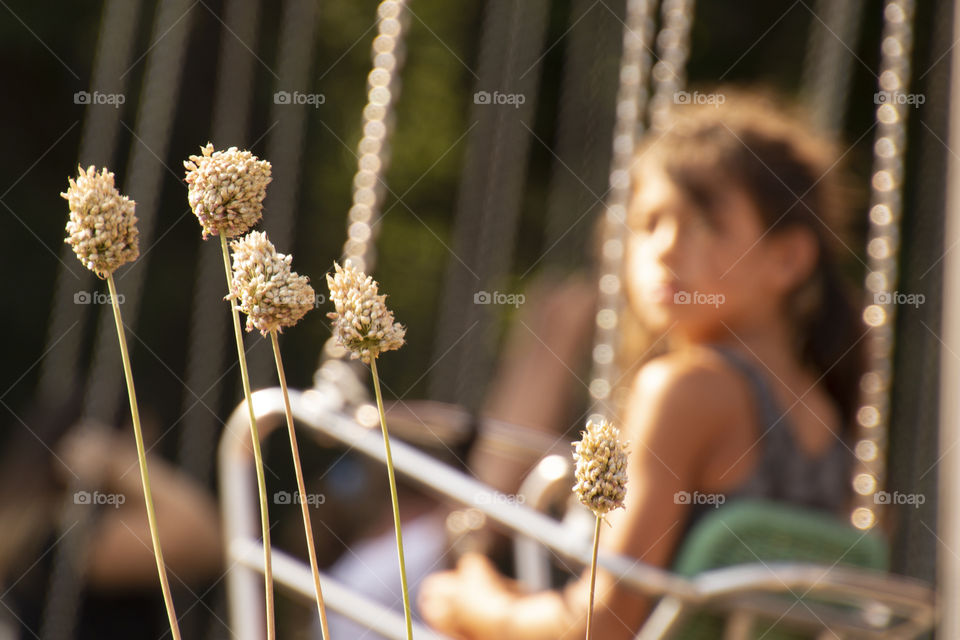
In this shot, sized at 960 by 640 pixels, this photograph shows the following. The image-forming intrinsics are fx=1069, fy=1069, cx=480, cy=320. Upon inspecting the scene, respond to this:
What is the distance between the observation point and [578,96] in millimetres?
3895

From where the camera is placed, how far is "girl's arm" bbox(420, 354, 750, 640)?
3.06 ft

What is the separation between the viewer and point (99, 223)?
0.69 ft

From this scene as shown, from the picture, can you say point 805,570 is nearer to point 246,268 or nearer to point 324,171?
point 246,268

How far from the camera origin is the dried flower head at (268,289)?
0.68 feet

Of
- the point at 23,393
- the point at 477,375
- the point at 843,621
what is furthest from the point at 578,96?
the point at 843,621

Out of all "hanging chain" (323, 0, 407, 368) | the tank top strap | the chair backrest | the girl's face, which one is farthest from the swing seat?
"hanging chain" (323, 0, 407, 368)

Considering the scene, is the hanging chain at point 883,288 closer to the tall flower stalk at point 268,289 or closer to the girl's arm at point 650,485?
the girl's arm at point 650,485

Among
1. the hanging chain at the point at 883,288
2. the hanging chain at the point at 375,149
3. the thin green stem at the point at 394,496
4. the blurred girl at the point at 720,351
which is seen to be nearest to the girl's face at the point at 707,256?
the blurred girl at the point at 720,351

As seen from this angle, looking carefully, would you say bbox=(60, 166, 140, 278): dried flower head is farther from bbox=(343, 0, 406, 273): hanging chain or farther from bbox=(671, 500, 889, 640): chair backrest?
bbox=(671, 500, 889, 640): chair backrest

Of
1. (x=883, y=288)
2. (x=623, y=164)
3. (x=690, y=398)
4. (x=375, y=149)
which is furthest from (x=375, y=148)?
(x=883, y=288)

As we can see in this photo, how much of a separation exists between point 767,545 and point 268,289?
0.77 meters

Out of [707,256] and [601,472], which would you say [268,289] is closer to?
[601,472]

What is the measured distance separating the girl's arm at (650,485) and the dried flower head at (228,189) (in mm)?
710

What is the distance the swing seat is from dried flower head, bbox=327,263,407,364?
0.59 meters
